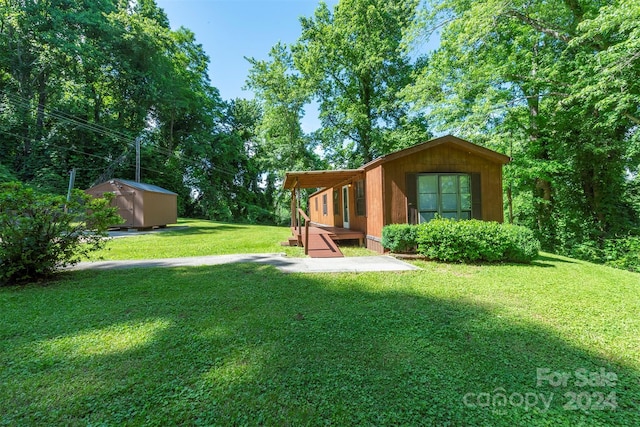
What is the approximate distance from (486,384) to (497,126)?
12.2 metres

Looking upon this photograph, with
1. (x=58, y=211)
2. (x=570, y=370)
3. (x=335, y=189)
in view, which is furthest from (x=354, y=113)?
(x=570, y=370)

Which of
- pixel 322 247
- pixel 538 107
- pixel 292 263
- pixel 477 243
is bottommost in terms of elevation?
pixel 292 263

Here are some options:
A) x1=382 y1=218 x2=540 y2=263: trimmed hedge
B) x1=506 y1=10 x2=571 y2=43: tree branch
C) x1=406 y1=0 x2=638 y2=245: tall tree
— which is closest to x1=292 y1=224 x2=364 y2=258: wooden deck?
x1=382 y1=218 x2=540 y2=263: trimmed hedge

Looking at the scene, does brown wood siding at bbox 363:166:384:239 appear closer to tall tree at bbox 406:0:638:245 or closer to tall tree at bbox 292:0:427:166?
tall tree at bbox 406:0:638:245

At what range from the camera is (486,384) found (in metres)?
2.00

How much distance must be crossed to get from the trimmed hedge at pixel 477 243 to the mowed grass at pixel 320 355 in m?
1.68

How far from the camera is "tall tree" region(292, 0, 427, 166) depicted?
1886 cm

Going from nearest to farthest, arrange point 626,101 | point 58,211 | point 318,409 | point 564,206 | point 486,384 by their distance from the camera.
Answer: point 318,409 → point 486,384 → point 58,211 → point 626,101 → point 564,206

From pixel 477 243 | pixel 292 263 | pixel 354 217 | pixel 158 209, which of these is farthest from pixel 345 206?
pixel 158 209

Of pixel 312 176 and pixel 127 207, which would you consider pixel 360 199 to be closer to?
pixel 312 176

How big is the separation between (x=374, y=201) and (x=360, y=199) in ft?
5.18

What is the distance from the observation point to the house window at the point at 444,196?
25.1 feet

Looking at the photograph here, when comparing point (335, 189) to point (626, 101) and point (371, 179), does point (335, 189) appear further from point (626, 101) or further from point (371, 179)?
point (626, 101)

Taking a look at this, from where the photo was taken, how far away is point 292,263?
6316mm
